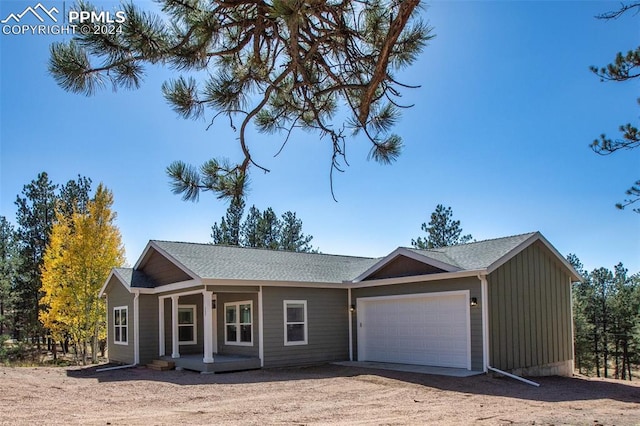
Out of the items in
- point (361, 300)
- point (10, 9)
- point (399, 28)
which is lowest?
point (361, 300)

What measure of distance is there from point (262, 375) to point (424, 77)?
401 inches

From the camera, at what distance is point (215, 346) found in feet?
59.4

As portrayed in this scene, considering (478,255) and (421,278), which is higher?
(478,255)

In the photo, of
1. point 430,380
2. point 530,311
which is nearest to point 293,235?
point 530,311

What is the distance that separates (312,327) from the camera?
1628 centimetres

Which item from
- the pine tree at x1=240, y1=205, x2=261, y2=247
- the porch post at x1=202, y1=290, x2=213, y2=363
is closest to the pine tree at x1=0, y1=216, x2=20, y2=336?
the pine tree at x1=240, y1=205, x2=261, y2=247

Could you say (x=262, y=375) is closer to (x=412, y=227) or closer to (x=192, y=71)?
(x=192, y=71)

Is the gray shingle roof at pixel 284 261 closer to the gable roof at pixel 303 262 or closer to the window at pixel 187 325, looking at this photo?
the gable roof at pixel 303 262

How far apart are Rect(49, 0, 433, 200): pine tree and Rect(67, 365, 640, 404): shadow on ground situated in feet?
25.2

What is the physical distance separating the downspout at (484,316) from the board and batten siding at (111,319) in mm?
10887

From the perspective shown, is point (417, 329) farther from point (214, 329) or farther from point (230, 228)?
point (230, 228)

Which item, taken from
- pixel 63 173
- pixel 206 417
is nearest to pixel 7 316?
pixel 63 173

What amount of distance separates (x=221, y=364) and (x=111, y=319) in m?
7.09

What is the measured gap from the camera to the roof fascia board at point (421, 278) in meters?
13.3
